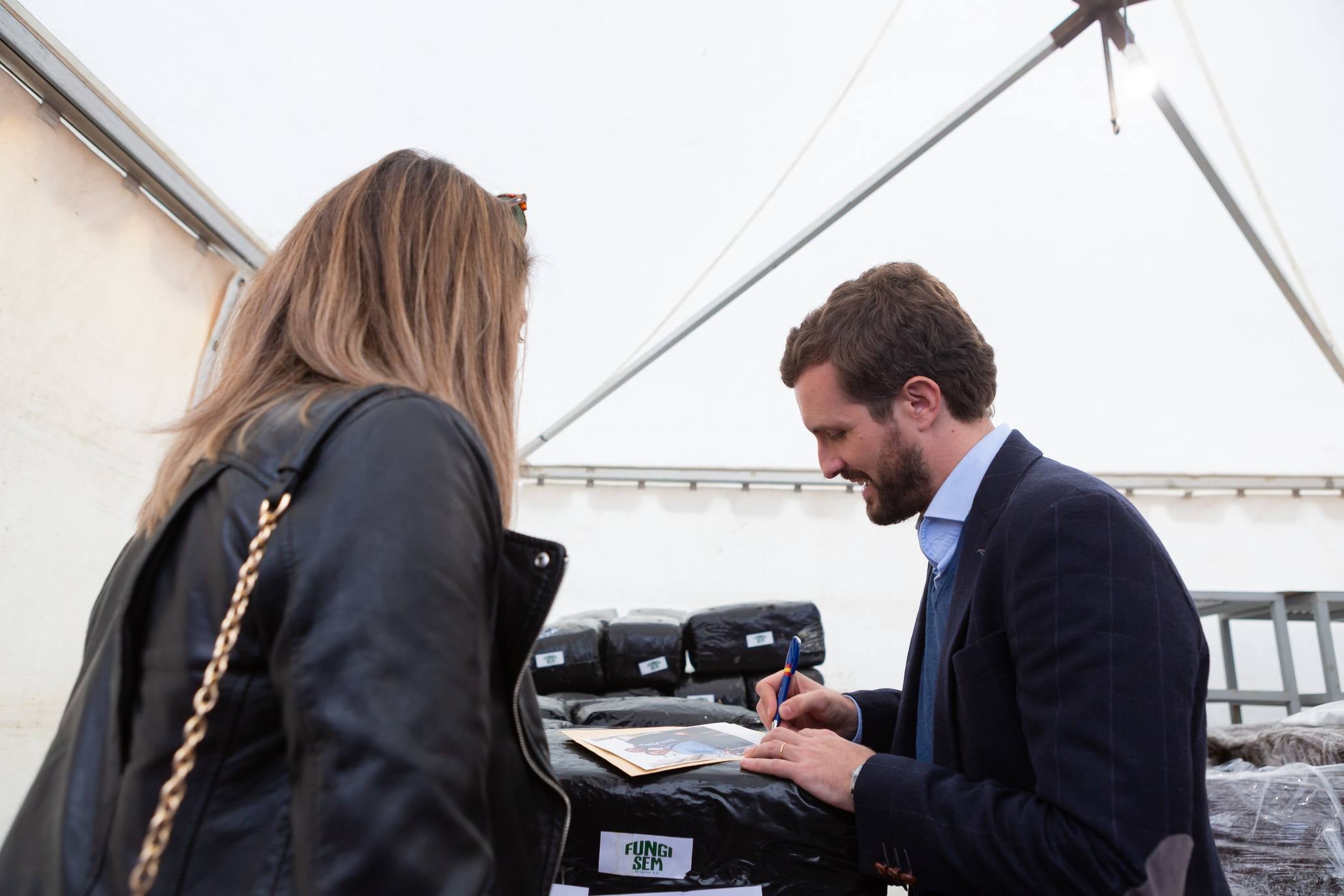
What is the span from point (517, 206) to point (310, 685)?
733mm

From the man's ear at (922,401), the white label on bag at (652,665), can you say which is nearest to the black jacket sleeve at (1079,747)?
the man's ear at (922,401)

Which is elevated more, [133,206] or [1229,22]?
[1229,22]

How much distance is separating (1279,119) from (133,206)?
423cm

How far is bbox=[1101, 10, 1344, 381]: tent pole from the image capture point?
2.70 meters

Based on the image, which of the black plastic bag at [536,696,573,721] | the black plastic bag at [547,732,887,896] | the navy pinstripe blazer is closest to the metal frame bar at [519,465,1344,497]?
the black plastic bag at [536,696,573,721]

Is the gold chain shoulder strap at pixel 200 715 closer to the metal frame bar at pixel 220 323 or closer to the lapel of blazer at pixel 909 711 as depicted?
the lapel of blazer at pixel 909 711

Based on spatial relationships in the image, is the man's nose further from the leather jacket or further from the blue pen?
the leather jacket

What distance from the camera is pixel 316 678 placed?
51 centimetres

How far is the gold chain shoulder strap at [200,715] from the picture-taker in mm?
503

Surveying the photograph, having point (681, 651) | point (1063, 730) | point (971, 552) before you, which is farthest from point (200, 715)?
point (681, 651)

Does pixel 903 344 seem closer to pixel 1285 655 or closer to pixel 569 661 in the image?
pixel 569 661

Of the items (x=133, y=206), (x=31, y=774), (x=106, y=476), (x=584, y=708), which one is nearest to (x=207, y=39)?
(x=133, y=206)

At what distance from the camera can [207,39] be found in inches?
82.8

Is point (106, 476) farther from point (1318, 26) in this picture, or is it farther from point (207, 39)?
point (1318, 26)
